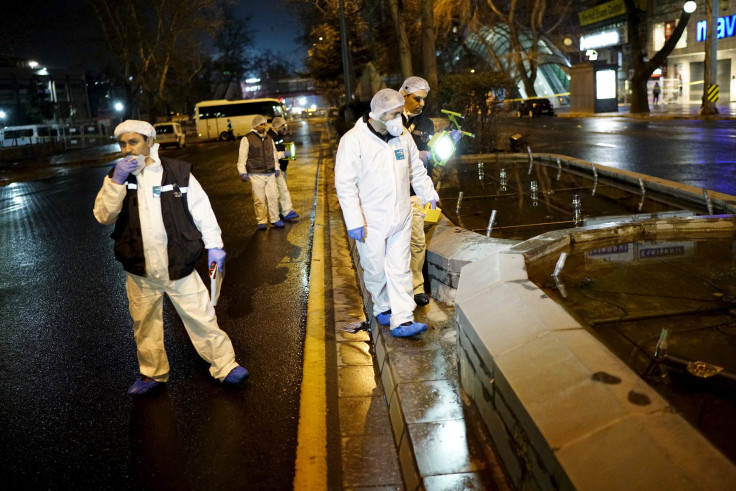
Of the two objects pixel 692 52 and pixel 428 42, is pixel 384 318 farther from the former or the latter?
pixel 692 52

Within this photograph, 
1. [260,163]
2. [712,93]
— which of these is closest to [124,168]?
[260,163]

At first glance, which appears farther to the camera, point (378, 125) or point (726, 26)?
point (726, 26)

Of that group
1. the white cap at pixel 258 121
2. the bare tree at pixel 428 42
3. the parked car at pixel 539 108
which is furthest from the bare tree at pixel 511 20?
the white cap at pixel 258 121

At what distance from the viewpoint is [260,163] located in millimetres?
10656

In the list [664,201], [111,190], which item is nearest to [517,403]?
[111,190]

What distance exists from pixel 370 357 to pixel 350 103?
25.5 m

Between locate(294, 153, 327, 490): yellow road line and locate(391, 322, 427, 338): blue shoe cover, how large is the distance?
0.61 metres

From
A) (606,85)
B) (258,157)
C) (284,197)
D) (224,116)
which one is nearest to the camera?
(258,157)

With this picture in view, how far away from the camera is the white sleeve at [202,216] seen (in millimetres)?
4559

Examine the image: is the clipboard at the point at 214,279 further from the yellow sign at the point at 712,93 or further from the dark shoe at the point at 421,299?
the yellow sign at the point at 712,93

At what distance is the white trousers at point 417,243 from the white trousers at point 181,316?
181 centimetres

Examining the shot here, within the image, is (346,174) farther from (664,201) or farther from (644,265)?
(664,201)

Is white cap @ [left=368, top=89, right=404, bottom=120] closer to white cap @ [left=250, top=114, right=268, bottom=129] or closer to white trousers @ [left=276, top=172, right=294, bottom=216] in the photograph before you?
white cap @ [left=250, top=114, right=268, bottom=129]

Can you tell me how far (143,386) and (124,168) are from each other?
152 centimetres
